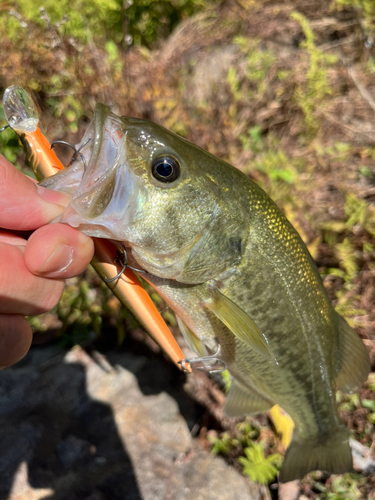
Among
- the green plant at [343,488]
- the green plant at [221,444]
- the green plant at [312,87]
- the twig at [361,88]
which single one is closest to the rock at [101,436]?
Answer: the green plant at [221,444]

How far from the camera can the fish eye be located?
4.39 feet

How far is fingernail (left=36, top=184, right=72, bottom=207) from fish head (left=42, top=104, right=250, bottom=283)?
0.03m

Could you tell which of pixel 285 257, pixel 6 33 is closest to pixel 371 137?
pixel 285 257

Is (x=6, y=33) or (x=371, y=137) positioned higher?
(x=371, y=137)

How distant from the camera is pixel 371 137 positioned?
3.94m

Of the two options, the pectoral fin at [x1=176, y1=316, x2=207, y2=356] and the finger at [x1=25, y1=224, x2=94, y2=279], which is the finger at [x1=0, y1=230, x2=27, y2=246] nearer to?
the finger at [x1=25, y1=224, x2=94, y2=279]

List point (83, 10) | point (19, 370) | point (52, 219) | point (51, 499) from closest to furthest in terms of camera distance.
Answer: point (52, 219) → point (51, 499) → point (19, 370) → point (83, 10)

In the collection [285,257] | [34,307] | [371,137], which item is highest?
[371,137]

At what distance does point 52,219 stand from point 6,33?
11.9 feet

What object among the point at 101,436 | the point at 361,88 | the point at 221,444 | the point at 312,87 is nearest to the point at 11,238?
the point at 101,436

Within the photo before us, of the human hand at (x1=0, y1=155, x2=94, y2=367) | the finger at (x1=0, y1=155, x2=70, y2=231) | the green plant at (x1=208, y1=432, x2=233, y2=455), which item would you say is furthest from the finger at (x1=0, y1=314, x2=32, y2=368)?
the green plant at (x1=208, y1=432, x2=233, y2=455)

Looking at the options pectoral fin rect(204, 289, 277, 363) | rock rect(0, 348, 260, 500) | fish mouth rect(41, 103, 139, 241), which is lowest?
rock rect(0, 348, 260, 500)

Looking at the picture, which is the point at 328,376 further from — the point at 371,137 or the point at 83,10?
the point at 83,10

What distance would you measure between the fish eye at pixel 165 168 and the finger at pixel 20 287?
62cm
